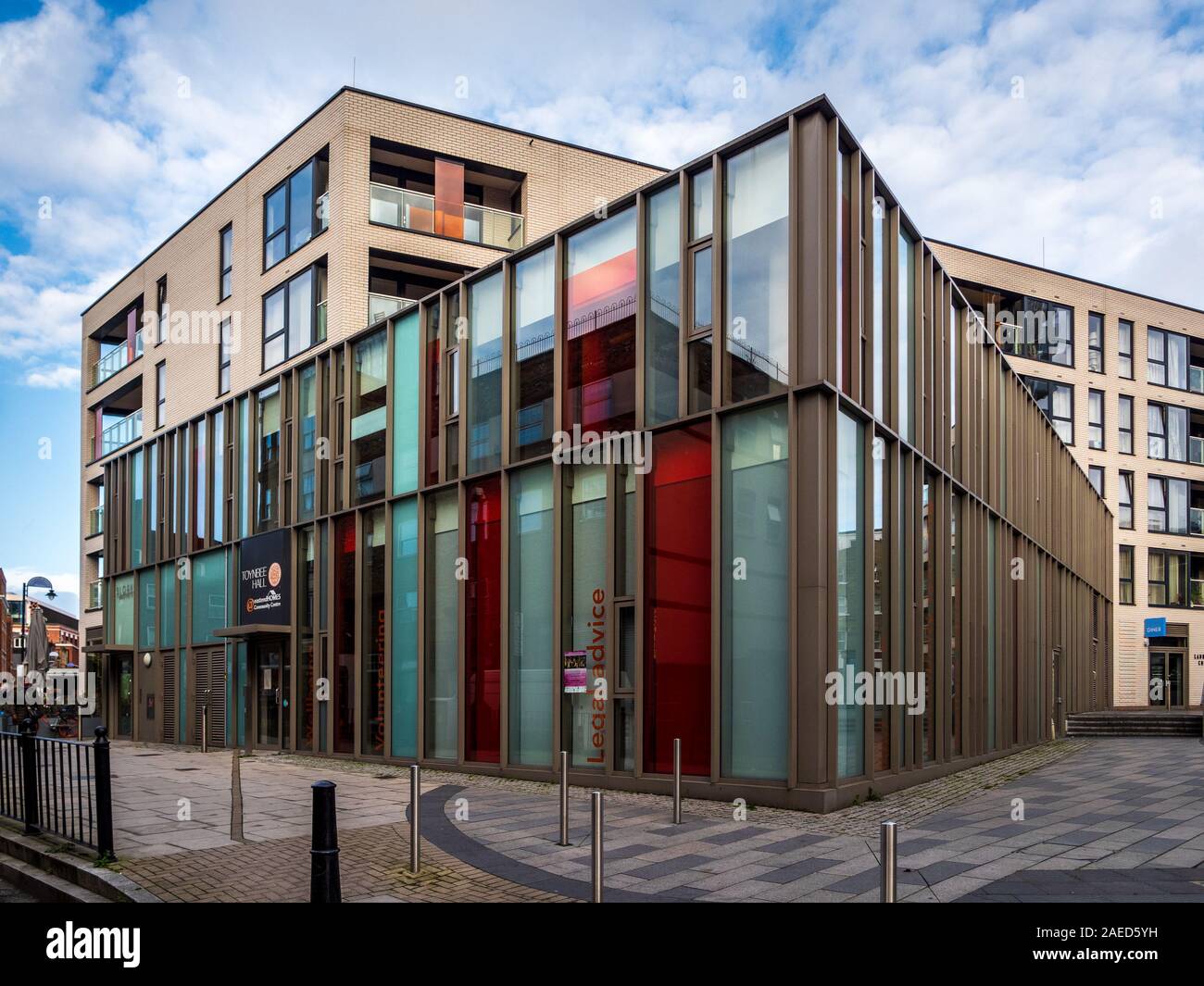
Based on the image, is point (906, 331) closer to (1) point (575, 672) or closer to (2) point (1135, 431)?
(1) point (575, 672)

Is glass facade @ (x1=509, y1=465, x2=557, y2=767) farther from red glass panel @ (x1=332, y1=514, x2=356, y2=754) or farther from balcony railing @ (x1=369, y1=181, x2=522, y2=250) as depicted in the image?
balcony railing @ (x1=369, y1=181, x2=522, y2=250)

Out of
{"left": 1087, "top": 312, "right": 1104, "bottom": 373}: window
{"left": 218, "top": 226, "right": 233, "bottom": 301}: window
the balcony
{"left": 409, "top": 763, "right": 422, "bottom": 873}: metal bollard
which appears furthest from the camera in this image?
{"left": 1087, "top": 312, "right": 1104, "bottom": 373}: window

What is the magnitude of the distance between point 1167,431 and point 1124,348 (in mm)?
3920

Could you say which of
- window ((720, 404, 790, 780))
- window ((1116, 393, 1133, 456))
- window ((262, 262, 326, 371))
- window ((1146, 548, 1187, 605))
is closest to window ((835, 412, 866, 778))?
window ((720, 404, 790, 780))

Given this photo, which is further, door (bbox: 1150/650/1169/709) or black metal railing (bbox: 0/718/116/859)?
door (bbox: 1150/650/1169/709)

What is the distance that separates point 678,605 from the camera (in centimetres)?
1327

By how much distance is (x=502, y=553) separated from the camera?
16.1 metres

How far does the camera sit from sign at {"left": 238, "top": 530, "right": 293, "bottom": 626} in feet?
71.3

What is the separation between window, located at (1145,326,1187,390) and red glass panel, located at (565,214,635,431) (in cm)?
3614

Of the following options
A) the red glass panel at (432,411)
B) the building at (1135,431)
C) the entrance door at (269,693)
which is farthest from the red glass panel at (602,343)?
the building at (1135,431)

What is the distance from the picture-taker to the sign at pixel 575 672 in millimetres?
14555

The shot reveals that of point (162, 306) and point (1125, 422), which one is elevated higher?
point (162, 306)

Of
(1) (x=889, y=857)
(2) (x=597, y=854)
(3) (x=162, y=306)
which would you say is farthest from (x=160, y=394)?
(1) (x=889, y=857)
